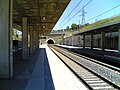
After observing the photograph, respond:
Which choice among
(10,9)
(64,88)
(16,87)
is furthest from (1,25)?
(64,88)

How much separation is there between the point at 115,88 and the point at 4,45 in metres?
5.57

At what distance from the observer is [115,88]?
10664 mm

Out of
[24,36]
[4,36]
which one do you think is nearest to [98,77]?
[4,36]

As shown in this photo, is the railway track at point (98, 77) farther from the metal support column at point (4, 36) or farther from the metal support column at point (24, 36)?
the metal support column at point (24, 36)

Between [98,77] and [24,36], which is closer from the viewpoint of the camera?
[98,77]

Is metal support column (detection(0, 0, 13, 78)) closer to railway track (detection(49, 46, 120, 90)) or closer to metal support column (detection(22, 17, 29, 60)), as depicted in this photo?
railway track (detection(49, 46, 120, 90))

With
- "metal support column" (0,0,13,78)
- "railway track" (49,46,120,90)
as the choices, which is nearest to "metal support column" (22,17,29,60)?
"railway track" (49,46,120,90)

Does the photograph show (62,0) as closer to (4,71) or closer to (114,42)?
(4,71)

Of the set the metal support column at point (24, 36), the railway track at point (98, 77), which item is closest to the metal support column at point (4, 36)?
the railway track at point (98, 77)

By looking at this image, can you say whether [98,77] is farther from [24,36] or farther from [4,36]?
[24,36]

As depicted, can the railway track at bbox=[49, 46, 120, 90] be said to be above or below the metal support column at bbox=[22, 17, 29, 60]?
below

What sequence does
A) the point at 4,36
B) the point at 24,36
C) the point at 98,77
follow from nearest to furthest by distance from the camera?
A: the point at 4,36, the point at 98,77, the point at 24,36

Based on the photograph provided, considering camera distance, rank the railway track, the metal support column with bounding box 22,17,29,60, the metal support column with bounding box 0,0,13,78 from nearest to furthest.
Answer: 1. the railway track
2. the metal support column with bounding box 0,0,13,78
3. the metal support column with bounding box 22,17,29,60

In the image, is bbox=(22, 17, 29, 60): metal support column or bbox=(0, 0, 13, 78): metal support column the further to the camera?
bbox=(22, 17, 29, 60): metal support column
